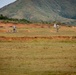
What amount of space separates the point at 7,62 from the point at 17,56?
2.96 metres

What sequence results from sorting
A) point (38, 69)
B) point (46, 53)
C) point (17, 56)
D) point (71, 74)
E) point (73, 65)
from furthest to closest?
point (46, 53) < point (17, 56) < point (73, 65) < point (38, 69) < point (71, 74)

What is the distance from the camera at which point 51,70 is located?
22.2 metres

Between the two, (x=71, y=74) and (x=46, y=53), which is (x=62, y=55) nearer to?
(x=46, y=53)

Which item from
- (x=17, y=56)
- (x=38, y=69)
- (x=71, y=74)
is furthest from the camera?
(x=17, y=56)

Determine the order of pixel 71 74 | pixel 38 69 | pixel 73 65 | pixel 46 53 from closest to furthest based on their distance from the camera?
pixel 71 74, pixel 38 69, pixel 73 65, pixel 46 53

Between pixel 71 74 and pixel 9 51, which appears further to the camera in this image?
pixel 9 51

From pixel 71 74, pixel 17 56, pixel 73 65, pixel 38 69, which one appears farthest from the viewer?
pixel 17 56

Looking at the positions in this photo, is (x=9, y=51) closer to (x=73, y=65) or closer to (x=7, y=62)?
(x=7, y=62)

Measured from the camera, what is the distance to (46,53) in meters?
30.0

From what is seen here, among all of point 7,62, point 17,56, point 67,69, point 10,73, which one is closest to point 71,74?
point 67,69

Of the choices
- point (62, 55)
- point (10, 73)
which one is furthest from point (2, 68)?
point (62, 55)

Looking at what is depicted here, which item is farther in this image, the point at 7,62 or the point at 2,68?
the point at 7,62

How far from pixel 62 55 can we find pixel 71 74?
25.5ft

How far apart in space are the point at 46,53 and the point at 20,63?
18.7 ft
